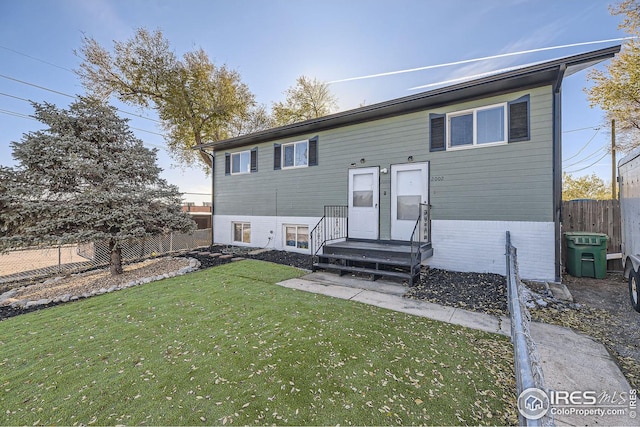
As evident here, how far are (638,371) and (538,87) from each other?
18.1 ft

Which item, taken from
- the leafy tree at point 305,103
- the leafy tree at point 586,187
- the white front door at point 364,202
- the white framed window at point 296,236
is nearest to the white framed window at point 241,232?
the white framed window at point 296,236

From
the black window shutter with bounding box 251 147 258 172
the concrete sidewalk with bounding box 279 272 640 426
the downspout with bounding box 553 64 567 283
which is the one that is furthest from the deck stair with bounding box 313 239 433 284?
the black window shutter with bounding box 251 147 258 172

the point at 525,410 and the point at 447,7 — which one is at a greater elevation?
the point at 447,7

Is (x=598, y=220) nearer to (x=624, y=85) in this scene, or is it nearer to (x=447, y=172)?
(x=447, y=172)

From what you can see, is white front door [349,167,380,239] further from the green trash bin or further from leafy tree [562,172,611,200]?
leafy tree [562,172,611,200]

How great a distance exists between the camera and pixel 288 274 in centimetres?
662

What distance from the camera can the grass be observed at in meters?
2.11

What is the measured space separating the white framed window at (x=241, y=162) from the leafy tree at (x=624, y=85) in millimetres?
15459

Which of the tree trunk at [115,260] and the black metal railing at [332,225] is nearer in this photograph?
the tree trunk at [115,260]

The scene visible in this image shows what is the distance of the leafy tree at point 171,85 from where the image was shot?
1372 cm

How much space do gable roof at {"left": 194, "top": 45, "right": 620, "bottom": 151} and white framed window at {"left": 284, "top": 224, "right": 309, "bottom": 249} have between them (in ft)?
11.5

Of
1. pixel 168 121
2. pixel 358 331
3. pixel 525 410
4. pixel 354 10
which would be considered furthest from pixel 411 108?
pixel 168 121

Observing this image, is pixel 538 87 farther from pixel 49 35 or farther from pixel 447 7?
pixel 49 35

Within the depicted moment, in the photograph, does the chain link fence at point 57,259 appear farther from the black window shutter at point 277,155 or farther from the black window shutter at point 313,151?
the black window shutter at point 313,151
